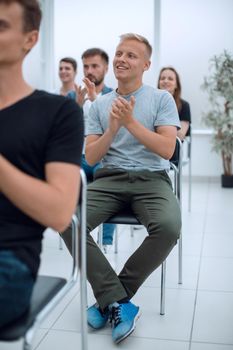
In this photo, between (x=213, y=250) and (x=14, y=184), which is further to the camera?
(x=213, y=250)

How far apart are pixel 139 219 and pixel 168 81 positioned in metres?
2.16


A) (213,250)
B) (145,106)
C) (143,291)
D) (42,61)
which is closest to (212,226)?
(213,250)

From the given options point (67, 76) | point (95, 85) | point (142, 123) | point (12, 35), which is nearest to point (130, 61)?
point (142, 123)

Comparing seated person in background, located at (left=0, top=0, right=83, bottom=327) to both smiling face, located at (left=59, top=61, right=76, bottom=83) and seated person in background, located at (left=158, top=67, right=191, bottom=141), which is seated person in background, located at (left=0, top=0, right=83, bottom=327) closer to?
seated person in background, located at (left=158, top=67, right=191, bottom=141)

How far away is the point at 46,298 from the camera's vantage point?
1.16 m

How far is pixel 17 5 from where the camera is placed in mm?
1080

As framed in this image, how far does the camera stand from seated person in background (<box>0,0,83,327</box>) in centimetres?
104

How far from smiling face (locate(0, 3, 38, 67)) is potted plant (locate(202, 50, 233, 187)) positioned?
3982mm

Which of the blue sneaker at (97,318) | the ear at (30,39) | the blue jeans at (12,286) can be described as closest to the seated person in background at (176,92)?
the blue sneaker at (97,318)

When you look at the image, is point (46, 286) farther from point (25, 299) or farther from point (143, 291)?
point (143, 291)

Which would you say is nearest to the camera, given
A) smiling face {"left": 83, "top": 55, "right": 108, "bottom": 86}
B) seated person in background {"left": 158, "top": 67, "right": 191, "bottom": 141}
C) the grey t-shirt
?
the grey t-shirt

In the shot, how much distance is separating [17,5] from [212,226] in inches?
107

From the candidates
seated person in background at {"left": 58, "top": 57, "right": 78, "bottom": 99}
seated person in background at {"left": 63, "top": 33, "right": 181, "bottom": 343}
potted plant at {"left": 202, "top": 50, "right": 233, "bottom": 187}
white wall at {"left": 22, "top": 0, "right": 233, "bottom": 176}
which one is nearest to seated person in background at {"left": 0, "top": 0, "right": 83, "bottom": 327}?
seated person in background at {"left": 63, "top": 33, "right": 181, "bottom": 343}

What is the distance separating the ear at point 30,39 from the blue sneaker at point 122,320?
1.11 m
